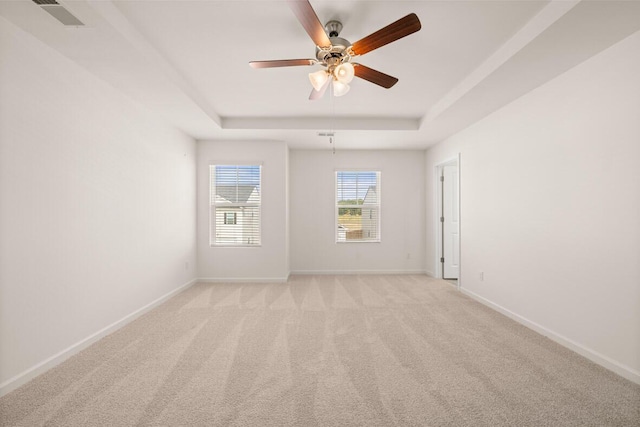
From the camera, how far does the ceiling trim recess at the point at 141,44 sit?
207cm

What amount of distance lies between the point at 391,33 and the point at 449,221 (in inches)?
174

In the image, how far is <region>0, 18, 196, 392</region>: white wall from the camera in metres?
2.14

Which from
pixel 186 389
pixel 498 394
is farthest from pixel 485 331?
pixel 186 389

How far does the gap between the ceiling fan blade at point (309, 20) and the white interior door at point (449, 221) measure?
4.32 meters

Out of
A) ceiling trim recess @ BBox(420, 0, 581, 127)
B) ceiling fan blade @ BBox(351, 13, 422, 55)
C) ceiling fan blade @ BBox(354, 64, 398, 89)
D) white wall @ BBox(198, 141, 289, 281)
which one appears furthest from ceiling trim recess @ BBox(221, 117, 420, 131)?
ceiling fan blade @ BBox(351, 13, 422, 55)

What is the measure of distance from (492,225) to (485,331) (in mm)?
1447

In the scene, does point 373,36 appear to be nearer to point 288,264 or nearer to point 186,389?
point 186,389

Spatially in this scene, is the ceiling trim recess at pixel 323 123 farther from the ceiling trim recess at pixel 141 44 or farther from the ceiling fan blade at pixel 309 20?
the ceiling fan blade at pixel 309 20

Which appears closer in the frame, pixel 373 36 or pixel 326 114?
pixel 373 36

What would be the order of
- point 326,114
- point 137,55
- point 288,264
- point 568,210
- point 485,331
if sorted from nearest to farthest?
point 137,55, point 568,210, point 485,331, point 326,114, point 288,264

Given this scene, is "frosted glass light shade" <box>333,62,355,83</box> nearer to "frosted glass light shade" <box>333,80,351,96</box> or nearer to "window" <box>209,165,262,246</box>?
"frosted glass light shade" <box>333,80,351,96</box>

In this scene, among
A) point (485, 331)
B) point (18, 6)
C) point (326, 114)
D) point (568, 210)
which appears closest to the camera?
point (18, 6)

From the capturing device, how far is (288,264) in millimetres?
5926

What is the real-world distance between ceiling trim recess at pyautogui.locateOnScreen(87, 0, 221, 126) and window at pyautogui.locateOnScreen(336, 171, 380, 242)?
3149 mm
